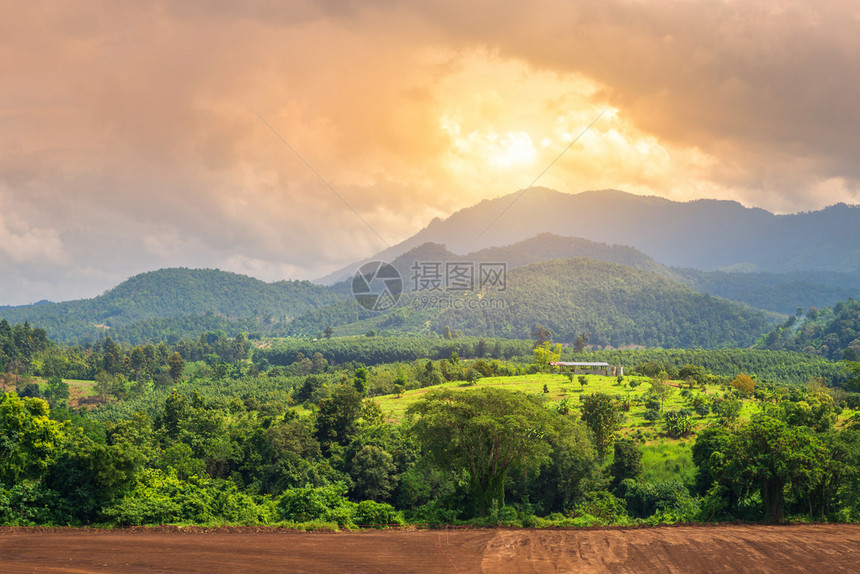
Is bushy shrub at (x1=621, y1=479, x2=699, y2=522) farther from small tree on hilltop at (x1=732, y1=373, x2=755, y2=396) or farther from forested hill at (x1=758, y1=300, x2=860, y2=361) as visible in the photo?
forested hill at (x1=758, y1=300, x2=860, y2=361)

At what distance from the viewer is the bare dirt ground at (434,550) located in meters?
16.2

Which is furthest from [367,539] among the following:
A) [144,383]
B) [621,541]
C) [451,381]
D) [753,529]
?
[144,383]

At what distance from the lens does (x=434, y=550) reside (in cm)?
1789

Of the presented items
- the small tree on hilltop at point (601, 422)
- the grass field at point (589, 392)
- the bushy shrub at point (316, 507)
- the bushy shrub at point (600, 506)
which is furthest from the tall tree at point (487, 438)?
the grass field at point (589, 392)

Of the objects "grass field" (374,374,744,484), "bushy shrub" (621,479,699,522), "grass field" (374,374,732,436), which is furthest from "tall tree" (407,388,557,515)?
"grass field" (374,374,732,436)

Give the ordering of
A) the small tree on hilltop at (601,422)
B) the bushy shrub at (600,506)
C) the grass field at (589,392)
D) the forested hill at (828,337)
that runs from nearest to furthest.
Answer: the bushy shrub at (600,506)
the small tree on hilltop at (601,422)
the grass field at (589,392)
the forested hill at (828,337)

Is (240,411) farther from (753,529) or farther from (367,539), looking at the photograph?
(753,529)

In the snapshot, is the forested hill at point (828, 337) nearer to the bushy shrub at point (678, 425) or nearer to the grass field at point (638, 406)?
the grass field at point (638, 406)

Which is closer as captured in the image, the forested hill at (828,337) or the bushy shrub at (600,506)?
the bushy shrub at (600,506)

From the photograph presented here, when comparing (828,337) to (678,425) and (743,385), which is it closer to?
(743,385)

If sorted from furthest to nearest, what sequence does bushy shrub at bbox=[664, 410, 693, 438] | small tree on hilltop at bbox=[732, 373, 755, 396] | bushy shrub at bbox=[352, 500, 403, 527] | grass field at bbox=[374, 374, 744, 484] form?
small tree on hilltop at bbox=[732, 373, 755, 396], bushy shrub at bbox=[664, 410, 693, 438], grass field at bbox=[374, 374, 744, 484], bushy shrub at bbox=[352, 500, 403, 527]

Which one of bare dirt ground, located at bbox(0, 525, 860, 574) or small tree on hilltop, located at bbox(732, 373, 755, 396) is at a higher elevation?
small tree on hilltop, located at bbox(732, 373, 755, 396)

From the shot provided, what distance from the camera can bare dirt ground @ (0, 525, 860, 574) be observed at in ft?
53.2

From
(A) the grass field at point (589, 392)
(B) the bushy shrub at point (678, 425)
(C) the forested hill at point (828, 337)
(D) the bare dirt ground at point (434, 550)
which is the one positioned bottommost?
(D) the bare dirt ground at point (434, 550)
